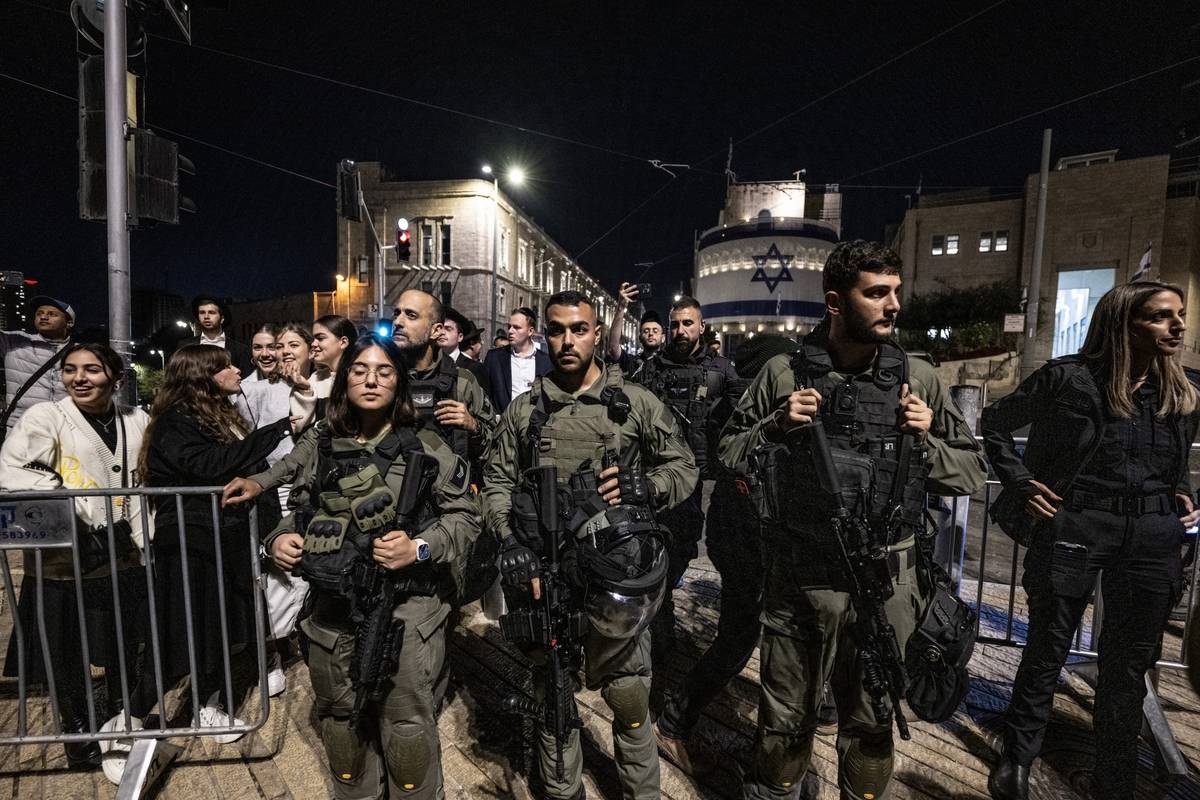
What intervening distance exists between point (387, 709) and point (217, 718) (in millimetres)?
1798

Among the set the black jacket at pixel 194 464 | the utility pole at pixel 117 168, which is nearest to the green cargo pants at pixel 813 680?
the black jacket at pixel 194 464

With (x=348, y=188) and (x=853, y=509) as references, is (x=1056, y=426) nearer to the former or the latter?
(x=853, y=509)

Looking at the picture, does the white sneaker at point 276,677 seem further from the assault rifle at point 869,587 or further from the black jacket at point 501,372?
the assault rifle at point 869,587

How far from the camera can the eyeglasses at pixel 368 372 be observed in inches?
96.3

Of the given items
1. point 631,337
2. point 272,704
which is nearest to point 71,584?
point 272,704

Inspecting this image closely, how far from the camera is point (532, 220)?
4044cm

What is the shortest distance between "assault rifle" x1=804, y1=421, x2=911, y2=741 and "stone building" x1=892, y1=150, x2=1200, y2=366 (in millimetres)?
33174

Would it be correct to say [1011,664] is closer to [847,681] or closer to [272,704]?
[847,681]

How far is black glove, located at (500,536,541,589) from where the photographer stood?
2.30 metres

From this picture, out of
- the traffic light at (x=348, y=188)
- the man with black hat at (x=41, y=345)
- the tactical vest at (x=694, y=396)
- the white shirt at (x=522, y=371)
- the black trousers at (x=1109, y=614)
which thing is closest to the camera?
the black trousers at (x=1109, y=614)

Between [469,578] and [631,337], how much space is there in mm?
99614

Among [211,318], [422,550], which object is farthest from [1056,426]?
[211,318]

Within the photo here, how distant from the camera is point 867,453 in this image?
7.39ft

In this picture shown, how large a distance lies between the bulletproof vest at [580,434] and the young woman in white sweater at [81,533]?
2175 millimetres
